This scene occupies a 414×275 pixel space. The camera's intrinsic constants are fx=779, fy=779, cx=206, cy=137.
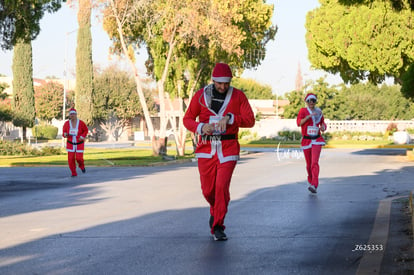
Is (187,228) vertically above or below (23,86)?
below

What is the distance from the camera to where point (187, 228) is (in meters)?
10.2

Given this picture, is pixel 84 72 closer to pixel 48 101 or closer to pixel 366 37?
pixel 48 101

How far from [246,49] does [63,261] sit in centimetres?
3516

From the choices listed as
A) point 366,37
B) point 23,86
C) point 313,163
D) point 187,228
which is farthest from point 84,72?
point 187,228

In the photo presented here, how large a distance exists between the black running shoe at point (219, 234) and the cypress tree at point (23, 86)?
5068cm

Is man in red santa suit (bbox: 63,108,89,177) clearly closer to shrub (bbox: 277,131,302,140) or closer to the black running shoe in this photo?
the black running shoe

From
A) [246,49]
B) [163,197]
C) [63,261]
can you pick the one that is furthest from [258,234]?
[246,49]

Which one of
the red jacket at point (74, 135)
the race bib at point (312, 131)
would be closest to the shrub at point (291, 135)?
the red jacket at point (74, 135)

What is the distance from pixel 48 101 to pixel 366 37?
155 ft

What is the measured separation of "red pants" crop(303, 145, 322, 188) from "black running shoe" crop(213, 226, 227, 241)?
647 centimetres

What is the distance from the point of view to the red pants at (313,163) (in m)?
15.3

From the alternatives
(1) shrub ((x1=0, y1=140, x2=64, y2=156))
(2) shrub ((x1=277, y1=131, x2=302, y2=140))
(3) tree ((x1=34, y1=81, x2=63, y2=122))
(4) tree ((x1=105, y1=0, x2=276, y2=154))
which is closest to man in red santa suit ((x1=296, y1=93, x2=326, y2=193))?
(4) tree ((x1=105, y1=0, x2=276, y2=154))

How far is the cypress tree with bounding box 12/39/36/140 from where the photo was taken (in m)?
57.9

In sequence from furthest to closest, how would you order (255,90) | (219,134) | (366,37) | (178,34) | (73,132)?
(255,90) < (366,37) < (178,34) < (73,132) < (219,134)
